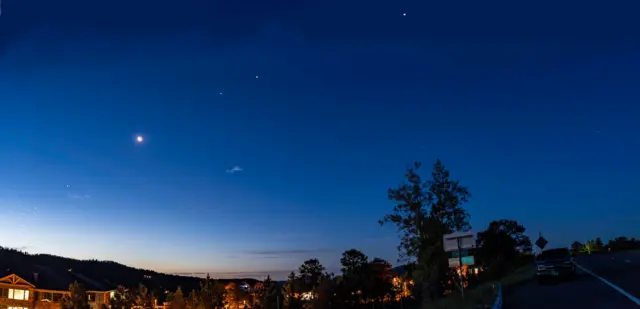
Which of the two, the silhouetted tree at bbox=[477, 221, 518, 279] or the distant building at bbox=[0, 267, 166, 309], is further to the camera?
the distant building at bbox=[0, 267, 166, 309]

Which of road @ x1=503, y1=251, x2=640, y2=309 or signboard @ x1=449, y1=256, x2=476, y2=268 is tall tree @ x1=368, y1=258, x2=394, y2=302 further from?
signboard @ x1=449, y1=256, x2=476, y2=268

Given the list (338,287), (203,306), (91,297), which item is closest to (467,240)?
(338,287)

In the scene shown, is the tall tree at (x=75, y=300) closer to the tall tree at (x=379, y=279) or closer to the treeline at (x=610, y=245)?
the tall tree at (x=379, y=279)

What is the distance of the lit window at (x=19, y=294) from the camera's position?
6925 centimetres

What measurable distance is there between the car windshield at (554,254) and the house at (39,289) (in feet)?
201

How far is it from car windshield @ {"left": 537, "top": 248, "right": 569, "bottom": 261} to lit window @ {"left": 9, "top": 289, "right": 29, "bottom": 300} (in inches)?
2691

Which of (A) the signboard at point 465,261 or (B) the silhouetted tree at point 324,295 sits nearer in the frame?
(A) the signboard at point 465,261

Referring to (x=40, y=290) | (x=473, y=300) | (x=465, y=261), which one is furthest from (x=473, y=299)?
(x=40, y=290)

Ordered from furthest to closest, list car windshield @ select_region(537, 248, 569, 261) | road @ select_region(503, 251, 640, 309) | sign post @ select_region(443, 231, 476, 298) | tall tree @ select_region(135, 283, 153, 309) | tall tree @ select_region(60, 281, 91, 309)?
tall tree @ select_region(135, 283, 153, 309)
tall tree @ select_region(60, 281, 91, 309)
car windshield @ select_region(537, 248, 569, 261)
road @ select_region(503, 251, 640, 309)
sign post @ select_region(443, 231, 476, 298)

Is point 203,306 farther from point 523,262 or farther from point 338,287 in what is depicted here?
point 523,262

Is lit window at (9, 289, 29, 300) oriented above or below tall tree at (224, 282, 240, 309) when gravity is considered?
above

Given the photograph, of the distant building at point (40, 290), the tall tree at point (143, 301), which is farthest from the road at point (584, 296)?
the distant building at point (40, 290)

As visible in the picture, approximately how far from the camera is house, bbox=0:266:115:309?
68.8 m

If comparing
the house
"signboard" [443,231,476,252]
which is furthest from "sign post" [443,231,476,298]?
the house
